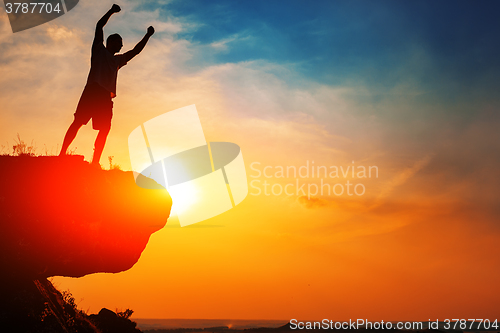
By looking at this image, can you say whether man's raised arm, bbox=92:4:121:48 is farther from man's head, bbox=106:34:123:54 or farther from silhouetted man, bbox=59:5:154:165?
man's head, bbox=106:34:123:54

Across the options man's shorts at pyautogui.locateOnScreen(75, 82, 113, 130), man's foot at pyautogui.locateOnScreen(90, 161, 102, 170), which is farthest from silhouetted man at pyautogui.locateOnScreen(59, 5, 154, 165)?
man's foot at pyautogui.locateOnScreen(90, 161, 102, 170)

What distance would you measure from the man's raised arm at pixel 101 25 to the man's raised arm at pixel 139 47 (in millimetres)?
906

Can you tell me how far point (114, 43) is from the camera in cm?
1038

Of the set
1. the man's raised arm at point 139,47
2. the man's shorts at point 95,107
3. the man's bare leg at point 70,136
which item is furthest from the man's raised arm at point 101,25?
the man's bare leg at point 70,136

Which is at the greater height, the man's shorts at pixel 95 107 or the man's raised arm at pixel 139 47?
the man's raised arm at pixel 139 47

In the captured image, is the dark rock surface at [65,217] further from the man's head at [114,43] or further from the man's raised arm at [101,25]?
the man's raised arm at [101,25]

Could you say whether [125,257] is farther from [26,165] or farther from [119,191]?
[26,165]

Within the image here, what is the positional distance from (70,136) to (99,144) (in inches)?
33.4

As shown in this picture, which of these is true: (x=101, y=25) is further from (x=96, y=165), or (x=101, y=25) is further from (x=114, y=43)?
(x=96, y=165)

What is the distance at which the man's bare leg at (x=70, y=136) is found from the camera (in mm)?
10484

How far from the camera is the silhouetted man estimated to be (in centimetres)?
1004

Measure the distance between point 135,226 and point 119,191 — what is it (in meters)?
1.45

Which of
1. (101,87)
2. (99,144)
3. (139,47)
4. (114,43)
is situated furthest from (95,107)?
(139,47)

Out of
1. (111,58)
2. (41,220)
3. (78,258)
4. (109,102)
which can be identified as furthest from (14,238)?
(111,58)
